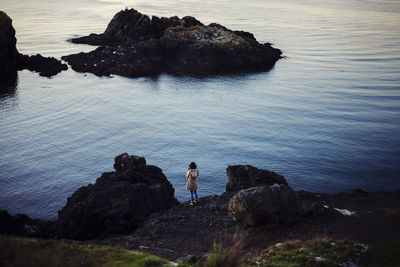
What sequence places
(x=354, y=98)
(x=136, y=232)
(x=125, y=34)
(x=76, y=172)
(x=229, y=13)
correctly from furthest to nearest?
(x=229, y=13), (x=125, y=34), (x=354, y=98), (x=76, y=172), (x=136, y=232)

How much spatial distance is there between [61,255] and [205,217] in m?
10.5

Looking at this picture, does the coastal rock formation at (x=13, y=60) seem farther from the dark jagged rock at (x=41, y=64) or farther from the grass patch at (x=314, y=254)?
the grass patch at (x=314, y=254)

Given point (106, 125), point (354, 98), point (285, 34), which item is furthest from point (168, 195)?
point (285, 34)

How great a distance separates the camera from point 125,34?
311 feet

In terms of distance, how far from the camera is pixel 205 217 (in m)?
23.7

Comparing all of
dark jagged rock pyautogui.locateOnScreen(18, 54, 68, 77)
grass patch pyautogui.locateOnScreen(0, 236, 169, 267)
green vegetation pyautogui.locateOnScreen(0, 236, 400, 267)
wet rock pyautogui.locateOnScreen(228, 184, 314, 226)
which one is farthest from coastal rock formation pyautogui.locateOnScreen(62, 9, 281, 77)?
green vegetation pyautogui.locateOnScreen(0, 236, 400, 267)

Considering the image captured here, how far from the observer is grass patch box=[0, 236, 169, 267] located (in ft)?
48.0

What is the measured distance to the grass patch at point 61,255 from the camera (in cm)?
1462

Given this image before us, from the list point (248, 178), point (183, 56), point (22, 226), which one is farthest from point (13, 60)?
point (248, 178)

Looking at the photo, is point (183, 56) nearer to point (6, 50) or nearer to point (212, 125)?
point (212, 125)

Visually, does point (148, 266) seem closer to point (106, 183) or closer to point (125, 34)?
point (106, 183)

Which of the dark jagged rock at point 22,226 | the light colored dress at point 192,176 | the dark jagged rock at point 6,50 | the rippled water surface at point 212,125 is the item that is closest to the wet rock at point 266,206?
the light colored dress at point 192,176

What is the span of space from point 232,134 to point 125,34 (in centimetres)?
5795

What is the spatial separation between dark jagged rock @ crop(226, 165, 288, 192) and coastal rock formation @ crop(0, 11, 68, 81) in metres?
58.8
